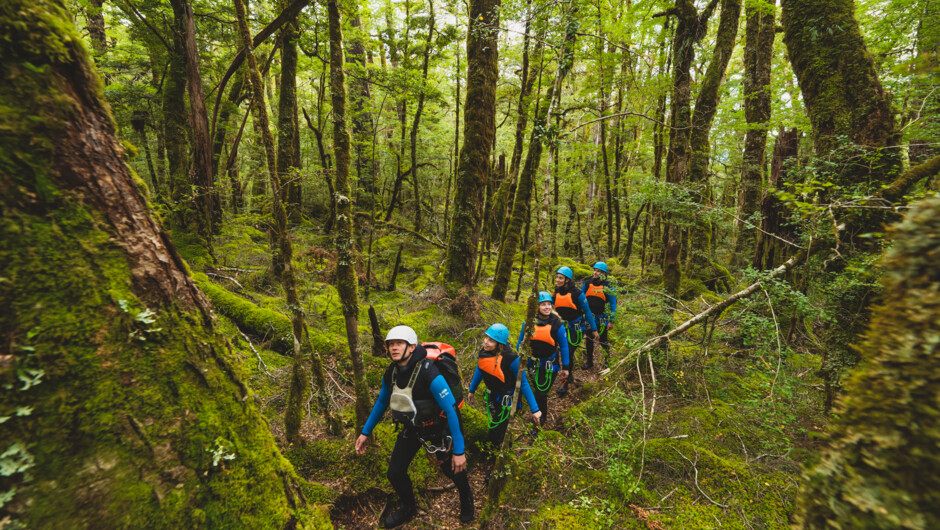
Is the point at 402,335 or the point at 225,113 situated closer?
the point at 402,335

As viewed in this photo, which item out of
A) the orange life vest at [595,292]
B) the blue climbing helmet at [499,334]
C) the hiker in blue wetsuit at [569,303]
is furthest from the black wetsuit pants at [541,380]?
the orange life vest at [595,292]

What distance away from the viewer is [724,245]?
19969mm

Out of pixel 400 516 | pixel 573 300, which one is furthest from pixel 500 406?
pixel 573 300

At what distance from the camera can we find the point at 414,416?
4039 millimetres

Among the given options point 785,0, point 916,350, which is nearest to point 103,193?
point 916,350

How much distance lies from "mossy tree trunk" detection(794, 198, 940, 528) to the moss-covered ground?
6.98 ft

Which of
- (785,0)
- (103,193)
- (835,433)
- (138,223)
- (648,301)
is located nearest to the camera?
(835,433)

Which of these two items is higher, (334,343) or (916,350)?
(916,350)

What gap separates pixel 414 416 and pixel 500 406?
1787mm

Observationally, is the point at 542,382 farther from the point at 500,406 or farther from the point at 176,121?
the point at 176,121

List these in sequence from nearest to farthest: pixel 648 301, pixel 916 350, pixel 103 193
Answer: pixel 916 350 < pixel 103 193 < pixel 648 301

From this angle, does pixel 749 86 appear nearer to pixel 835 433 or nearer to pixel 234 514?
pixel 835 433

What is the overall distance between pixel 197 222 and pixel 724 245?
25.4 meters

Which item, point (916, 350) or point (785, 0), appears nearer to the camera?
point (916, 350)
